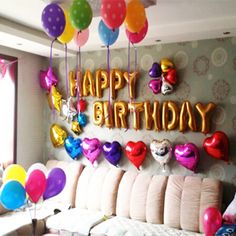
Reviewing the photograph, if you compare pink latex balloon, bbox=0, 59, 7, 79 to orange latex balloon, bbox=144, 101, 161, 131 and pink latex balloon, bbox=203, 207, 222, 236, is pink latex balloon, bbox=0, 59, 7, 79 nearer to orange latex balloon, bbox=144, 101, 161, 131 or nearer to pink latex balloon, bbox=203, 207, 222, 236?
orange latex balloon, bbox=144, 101, 161, 131

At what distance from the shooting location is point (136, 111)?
12.3ft

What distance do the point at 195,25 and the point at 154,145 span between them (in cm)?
130

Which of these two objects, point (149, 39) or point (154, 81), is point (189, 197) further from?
point (149, 39)

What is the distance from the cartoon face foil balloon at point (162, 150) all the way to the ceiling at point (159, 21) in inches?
43.4

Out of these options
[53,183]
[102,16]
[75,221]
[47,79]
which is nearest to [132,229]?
[75,221]

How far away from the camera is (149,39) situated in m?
3.48

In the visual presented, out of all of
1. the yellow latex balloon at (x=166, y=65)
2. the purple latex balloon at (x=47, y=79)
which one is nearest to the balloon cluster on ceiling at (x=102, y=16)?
the yellow latex balloon at (x=166, y=65)

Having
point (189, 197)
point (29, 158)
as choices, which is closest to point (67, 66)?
point (29, 158)

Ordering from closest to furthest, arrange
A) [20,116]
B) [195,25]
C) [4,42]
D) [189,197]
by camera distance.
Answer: [195,25] < [189,197] < [4,42] < [20,116]

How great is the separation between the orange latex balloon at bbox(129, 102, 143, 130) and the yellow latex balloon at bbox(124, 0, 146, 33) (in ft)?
5.07

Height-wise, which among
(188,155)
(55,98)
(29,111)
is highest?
(55,98)

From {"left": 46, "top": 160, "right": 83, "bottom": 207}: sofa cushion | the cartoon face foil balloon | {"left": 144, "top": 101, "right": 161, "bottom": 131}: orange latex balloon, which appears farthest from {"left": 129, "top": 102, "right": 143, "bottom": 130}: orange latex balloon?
{"left": 46, "top": 160, "right": 83, "bottom": 207}: sofa cushion

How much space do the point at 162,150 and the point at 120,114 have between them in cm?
68

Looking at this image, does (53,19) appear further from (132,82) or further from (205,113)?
(205,113)
